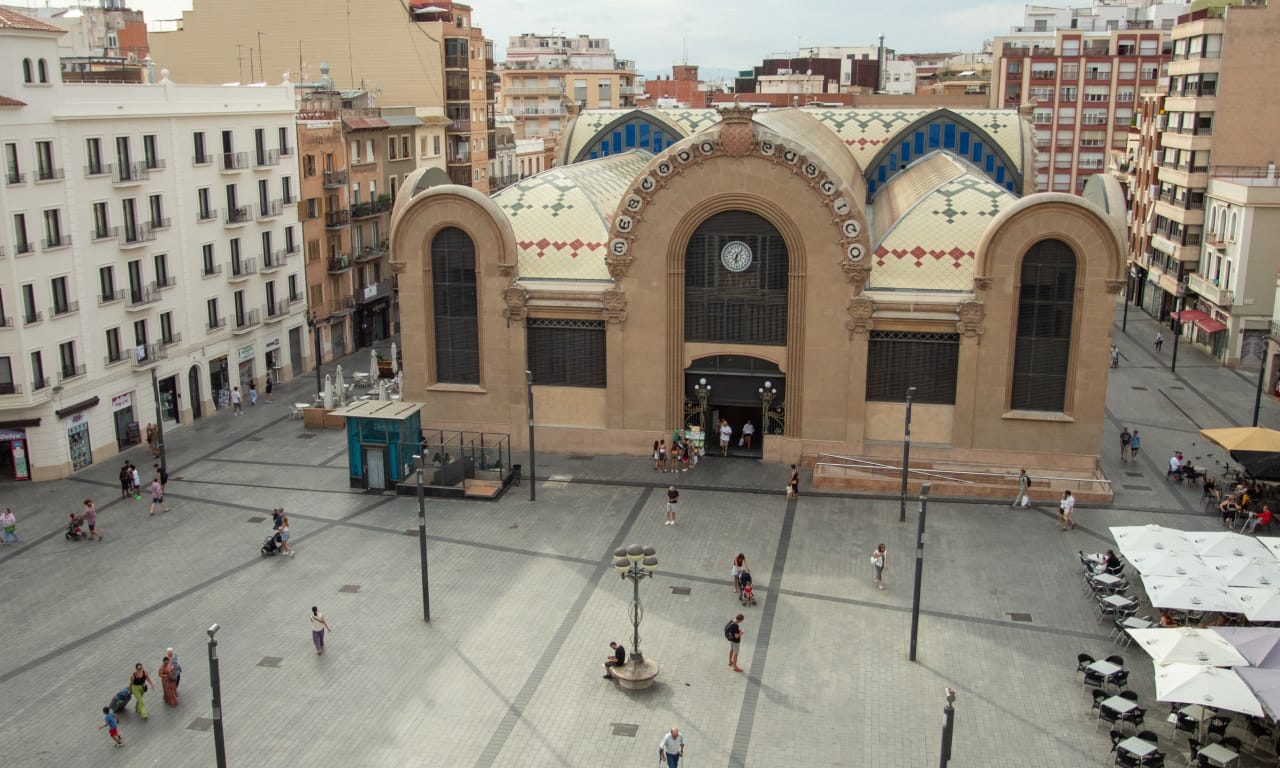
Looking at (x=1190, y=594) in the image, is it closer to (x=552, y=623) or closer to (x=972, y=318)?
(x=972, y=318)

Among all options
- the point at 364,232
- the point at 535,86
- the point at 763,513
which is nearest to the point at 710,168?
the point at 763,513

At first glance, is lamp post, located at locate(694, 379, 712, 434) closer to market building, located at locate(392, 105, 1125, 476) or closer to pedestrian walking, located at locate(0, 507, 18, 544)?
market building, located at locate(392, 105, 1125, 476)

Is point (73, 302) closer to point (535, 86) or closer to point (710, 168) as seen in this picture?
point (710, 168)

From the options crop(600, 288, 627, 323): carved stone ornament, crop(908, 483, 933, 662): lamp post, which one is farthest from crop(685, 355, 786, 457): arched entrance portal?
crop(908, 483, 933, 662): lamp post

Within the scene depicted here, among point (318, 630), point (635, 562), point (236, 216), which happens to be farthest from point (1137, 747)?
point (236, 216)

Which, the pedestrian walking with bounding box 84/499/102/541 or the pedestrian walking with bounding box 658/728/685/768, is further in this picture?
the pedestrian walking with bounding box 84/499/102/541

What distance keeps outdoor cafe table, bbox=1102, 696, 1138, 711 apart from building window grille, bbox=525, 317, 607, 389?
78.7 feet

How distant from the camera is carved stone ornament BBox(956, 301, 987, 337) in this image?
40875 millimetres

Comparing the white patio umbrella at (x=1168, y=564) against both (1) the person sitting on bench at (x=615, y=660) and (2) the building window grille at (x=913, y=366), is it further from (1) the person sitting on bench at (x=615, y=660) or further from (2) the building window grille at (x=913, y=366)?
(1) the person sitting on bench at (x=615, y=660)

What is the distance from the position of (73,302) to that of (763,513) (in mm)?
27532

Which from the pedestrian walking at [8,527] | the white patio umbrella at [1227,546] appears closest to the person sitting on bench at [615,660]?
the white patio umbrella at [1227,546]

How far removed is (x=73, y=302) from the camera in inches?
1699

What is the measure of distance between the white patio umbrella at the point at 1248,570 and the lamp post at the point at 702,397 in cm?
1943

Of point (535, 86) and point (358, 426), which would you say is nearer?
point (358, 426)
